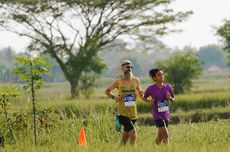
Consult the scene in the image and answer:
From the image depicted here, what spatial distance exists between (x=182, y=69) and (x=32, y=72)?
26.9 meters

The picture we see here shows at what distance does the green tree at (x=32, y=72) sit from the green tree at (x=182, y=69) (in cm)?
2524

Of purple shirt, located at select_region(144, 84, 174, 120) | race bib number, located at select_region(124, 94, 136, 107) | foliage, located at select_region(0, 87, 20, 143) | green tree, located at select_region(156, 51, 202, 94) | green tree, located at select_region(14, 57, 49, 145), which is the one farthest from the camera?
green tree, located at select_region(156, 51, 202, 94)

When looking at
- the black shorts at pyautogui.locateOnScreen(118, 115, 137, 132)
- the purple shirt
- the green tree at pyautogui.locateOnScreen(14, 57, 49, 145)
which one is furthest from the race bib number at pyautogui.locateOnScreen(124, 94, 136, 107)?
the green tree at pyautogui.locateOnScreen(14, 57, 49, 145)

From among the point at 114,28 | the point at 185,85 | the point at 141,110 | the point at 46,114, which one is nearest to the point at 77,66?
the point at 114,28

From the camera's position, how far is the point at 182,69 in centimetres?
3759

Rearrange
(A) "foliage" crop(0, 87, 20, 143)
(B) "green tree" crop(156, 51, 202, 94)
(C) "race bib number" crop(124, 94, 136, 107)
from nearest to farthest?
(C) "race bib number" crop(124, 94, 136, 107) < (A) "foliage" crop(0, 87, 20, 143) < (B) "green tree" crop(156, 51, 202, 94)

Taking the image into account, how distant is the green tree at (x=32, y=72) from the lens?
1110cm

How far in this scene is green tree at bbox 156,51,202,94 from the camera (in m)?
37.0

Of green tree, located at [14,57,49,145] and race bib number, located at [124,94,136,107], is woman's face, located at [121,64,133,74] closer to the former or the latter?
race bib number, located at [124,94,136,107]

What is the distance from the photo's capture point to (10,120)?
39.5ft

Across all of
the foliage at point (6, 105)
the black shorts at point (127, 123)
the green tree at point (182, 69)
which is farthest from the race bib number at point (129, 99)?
the green tree at point (182, 69)

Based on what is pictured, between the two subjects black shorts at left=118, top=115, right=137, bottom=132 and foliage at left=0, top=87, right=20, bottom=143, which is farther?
foliage at left=0, top=87, right=20, bottom=143

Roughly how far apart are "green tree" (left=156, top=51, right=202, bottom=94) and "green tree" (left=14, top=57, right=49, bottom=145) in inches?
994

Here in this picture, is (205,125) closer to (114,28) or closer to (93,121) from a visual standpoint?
(93,121)
